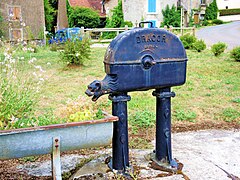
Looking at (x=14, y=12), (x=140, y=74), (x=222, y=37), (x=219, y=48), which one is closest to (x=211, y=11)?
(x=222, y=37)

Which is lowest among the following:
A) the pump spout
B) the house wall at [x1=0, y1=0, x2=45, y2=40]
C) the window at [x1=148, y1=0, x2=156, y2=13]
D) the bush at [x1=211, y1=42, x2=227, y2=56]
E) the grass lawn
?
the grass lawn

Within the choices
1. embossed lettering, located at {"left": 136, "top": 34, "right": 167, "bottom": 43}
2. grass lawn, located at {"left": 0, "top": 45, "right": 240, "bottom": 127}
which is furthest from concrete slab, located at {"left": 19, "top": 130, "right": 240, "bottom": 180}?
embossed lettering, located at {"left": 136, "top": 34, "right": 167, "bottom": 43}

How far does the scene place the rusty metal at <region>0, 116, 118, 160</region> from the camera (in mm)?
2250

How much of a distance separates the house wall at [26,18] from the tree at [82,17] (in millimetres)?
7133

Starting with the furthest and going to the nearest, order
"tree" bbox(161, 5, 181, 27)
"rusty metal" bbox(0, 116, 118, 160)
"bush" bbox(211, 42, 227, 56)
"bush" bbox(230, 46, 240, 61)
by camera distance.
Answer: "tree" bbox(161, 5, 181, 27), "bush" bbox(211, 42, 227, 56), "bush" bbox(230, 46, 240, 61), "rusty metal" bbox(0, 116, 118, 160)

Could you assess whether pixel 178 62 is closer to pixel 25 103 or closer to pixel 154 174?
pixel 154 174

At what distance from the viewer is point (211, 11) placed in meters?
32.0

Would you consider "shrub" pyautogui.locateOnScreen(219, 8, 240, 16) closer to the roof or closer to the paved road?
the paved road

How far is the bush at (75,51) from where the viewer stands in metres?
8.52

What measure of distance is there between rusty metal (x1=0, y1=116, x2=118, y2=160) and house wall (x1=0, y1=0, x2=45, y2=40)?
Answer: 14797 mm

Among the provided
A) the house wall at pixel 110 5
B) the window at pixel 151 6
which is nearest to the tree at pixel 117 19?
the window at pixel 151 6

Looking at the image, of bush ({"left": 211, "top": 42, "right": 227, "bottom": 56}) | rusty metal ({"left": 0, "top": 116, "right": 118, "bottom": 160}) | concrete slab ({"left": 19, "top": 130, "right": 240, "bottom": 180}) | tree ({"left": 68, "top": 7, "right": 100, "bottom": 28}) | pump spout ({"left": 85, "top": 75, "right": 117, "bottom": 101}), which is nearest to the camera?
rusty metal ({"left": 0, "top": 116, "right": 118, "bottom": 160})

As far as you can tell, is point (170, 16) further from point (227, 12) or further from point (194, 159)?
point (194, 159)

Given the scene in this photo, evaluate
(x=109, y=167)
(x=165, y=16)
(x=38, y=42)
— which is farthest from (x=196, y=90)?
(x=165, y=16)
